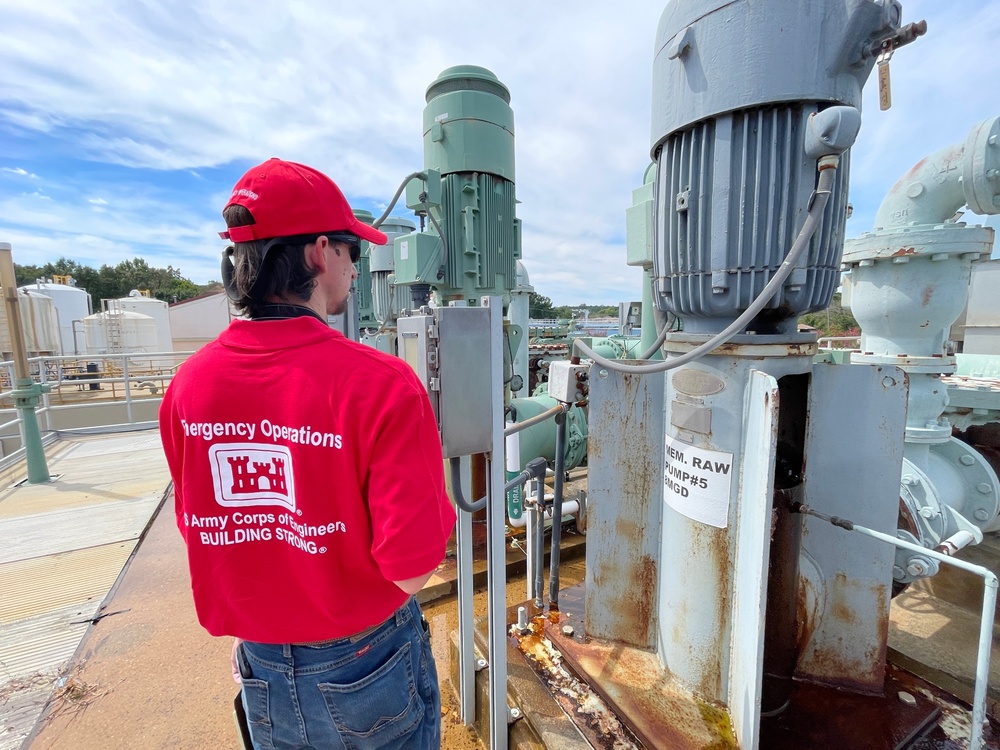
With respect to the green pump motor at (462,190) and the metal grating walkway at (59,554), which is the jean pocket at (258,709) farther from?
the green pump motor at (462,190)

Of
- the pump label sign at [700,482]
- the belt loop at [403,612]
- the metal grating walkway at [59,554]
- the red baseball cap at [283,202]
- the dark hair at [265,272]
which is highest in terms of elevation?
the red baseball cap at [283,202]

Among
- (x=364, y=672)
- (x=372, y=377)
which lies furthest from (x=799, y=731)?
(x=372, y=377)

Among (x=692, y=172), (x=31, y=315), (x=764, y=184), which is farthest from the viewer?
(x=31, y=315)

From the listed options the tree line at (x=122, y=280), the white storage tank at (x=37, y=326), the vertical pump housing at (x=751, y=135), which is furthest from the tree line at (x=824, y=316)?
the tree line at (x=122, y=280)

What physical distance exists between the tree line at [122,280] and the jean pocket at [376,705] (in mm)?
40022

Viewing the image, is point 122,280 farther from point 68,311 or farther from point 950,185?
point 950,185

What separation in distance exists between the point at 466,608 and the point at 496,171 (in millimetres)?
3286

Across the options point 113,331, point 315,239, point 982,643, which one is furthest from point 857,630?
point 113,331

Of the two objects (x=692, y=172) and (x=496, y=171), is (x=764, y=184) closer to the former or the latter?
(x=692, y=172)

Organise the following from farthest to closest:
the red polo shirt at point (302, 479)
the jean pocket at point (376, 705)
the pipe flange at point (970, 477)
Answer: the pipe flange at point (970, 477) → the jean pocket at point (376, 705) → the red polo shirt at point (302, 479)

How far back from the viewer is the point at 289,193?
106 cm

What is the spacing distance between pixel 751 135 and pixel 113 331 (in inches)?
874

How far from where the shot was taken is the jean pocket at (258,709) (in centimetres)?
122

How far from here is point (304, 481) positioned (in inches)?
41.5
